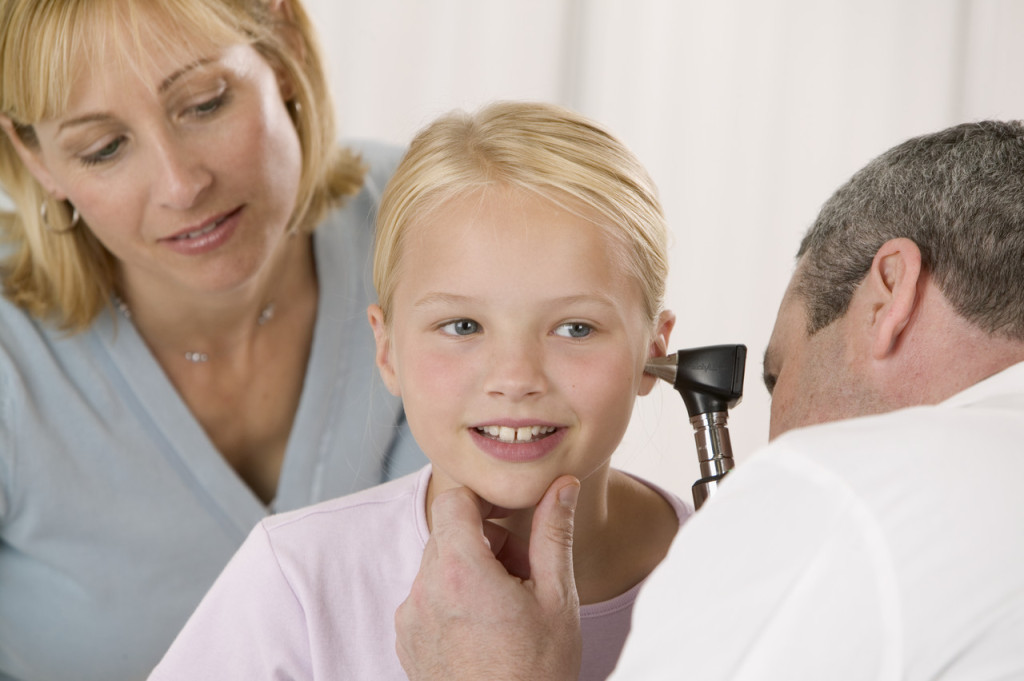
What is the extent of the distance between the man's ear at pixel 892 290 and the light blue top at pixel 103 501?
982 millimetres

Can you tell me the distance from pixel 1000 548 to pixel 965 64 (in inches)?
104

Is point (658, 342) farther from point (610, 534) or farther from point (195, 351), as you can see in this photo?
point (195, 351)

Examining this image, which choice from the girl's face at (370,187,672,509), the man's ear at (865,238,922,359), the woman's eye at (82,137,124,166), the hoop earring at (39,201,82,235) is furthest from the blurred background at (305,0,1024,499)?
the man's ear at (865,238,922,359)

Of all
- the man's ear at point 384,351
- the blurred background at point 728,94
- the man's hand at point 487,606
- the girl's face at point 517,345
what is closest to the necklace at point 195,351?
the man's ear at point 384,351

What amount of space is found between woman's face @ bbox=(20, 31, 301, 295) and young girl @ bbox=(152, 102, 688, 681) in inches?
16.2

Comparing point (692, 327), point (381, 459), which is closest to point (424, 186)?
point (381, 459)

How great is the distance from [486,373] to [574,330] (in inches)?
4.6

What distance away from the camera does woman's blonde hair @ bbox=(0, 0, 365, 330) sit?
5.41 feet

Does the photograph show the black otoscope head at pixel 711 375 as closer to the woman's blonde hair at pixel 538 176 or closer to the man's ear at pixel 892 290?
the woman's blonde hair at pixel 538 176

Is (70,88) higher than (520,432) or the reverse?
higher

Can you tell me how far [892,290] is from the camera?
3.78 ft

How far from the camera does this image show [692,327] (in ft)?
10.2

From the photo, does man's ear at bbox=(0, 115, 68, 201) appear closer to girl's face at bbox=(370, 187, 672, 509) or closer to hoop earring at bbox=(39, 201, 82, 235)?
hoop earring at bbox=(39, 201, 82, 235)

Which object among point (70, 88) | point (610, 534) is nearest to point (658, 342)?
point (610, 534)
